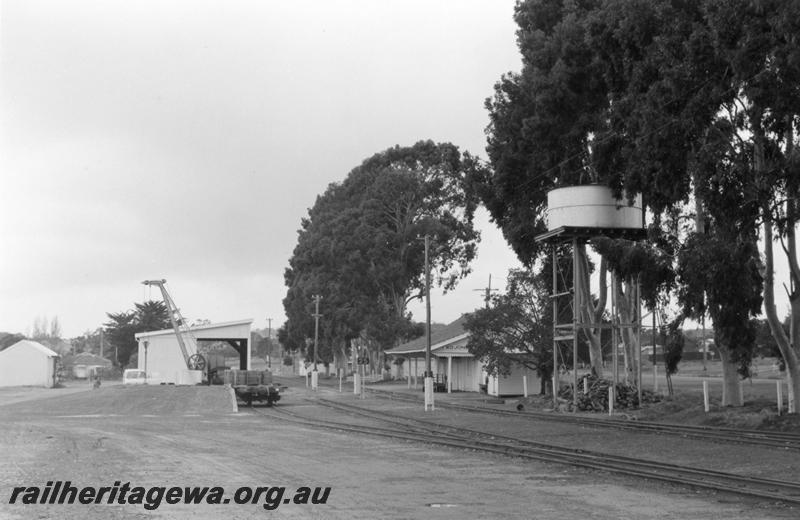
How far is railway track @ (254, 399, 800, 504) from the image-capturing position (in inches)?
556

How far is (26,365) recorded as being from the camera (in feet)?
246

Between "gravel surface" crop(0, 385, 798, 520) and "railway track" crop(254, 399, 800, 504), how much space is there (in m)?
0.46

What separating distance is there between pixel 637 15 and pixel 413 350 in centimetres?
3770

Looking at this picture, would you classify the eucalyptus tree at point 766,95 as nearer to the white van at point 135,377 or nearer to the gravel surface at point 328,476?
the gravel surface at point 328,476

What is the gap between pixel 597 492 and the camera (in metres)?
14.0

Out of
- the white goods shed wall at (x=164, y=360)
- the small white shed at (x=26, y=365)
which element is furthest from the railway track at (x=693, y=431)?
the small white shed at (x=26, y=365)

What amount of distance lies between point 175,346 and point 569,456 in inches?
2350

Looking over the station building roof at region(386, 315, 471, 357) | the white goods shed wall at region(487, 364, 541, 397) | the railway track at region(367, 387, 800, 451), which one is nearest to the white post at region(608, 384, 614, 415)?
the railway track at region(367, 387, 800, 451)

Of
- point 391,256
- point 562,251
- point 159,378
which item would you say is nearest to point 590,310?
point 562,251

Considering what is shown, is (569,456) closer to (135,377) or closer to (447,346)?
(447,346)

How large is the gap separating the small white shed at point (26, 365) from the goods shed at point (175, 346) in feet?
25.5

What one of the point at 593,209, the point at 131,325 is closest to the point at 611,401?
the point at 593,209

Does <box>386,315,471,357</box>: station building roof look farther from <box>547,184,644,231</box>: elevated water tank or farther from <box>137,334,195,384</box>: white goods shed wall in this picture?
<box>547,184,644,231</box>: elevated water tank

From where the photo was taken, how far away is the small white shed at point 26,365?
244 feet
